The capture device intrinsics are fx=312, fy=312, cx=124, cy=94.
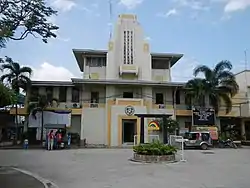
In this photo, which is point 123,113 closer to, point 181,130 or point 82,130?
point 82,130

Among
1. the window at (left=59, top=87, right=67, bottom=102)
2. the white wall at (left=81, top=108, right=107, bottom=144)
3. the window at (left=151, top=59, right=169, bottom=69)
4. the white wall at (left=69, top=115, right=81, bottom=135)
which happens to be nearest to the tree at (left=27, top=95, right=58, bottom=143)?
the window at (left=59, top=87, right=67, bottom=102)

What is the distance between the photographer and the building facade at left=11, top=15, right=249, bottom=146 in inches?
1261

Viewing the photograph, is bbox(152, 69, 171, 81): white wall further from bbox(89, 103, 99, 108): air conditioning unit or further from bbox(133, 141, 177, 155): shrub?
bbox(133, 141, 177, 155): shrub

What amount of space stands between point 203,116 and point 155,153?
1617 centimetres

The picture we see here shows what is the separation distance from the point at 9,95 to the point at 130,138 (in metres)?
23.0

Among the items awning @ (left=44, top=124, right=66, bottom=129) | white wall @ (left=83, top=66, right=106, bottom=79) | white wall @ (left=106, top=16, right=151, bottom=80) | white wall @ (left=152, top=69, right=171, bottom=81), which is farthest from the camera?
white wall @ (left=152, top=69, right=171, bottom=81)

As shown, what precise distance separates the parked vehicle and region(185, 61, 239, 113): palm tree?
4183 millimetres

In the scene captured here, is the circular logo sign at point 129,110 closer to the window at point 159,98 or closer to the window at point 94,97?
the window at point 94,97

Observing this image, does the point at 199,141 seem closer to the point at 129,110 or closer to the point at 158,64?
the point at 129,110

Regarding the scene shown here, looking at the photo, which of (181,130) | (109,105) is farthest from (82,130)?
(181,130)

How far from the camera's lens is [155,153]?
56.6ft

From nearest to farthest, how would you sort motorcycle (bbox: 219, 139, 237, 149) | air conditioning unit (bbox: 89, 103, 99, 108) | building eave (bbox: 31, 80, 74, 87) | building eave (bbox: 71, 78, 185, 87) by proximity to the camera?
motorcycle (bbox: 219, 139, 237, 149) → building eave (bbox: 71, 78, 185, 87) → air conditioning unit (bbox: 89, 103, 99, 108) → building eave (bbox: 31, 80, 74, 87)

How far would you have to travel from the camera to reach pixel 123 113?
31953 mm

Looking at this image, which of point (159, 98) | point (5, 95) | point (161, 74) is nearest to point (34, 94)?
point (159, 98)
